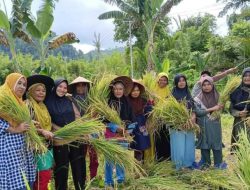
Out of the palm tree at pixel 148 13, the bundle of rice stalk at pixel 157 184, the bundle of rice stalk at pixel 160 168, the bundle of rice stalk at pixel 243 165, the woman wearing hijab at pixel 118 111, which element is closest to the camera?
the bundle of rice stalk at pixel 243 165

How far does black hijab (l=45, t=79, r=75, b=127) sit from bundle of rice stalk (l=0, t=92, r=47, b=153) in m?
0.43

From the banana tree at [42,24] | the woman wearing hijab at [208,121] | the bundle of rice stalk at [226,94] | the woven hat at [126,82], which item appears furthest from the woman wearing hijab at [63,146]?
the banana tree at [42,24]

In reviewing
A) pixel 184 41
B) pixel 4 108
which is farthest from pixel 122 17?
pixel 4 108

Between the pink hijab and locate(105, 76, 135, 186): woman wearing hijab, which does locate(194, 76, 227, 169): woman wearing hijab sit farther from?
locate(105, 76, 135, 186): woman wearing hijab

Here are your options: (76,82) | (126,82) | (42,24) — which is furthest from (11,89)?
(42,24)

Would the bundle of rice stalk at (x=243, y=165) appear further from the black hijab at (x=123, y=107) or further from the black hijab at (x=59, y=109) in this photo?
the black hijab at (x=123, y=107)

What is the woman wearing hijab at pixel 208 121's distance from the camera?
4.17 metres

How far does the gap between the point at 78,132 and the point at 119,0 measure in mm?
9392

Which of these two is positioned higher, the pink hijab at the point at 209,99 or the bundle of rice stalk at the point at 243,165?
the pink hijab at the point at 209,99

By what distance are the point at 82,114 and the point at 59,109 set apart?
0.43 m

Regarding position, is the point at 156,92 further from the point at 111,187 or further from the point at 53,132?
the point at 53,132

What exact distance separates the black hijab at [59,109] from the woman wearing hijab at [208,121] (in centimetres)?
163

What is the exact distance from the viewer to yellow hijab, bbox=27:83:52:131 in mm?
3000

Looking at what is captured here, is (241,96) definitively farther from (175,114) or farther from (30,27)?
(30,27)
